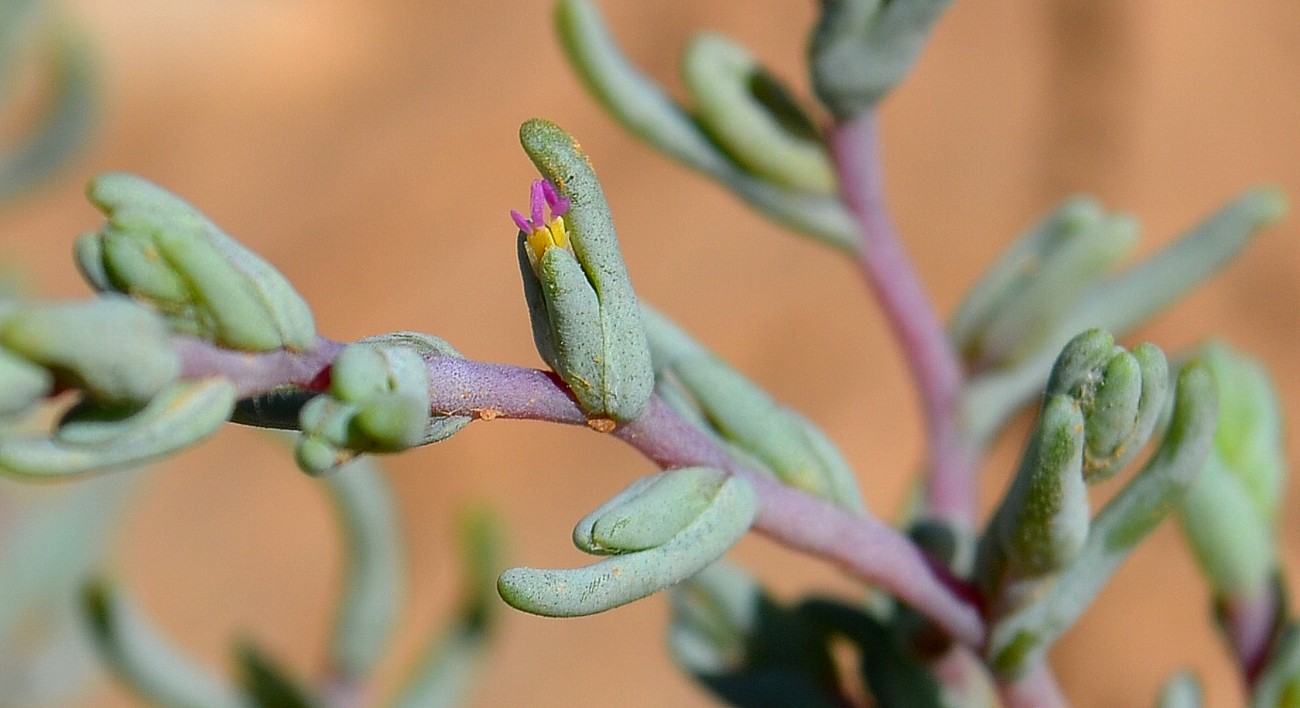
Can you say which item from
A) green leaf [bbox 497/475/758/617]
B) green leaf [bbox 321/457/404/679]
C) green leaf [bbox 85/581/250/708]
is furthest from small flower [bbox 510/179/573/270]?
green leaf [bbox 85/581/250/708]

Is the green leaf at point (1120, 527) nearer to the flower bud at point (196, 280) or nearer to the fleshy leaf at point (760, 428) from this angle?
the fleshy leaf at point (760, 428)

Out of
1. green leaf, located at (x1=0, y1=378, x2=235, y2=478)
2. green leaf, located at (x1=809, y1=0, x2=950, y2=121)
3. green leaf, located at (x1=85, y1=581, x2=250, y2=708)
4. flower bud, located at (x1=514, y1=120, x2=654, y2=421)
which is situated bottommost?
green leaf, located at (x1=85, y1=581, x2=250, y2=708)

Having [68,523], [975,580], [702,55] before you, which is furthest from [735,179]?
[68,523]

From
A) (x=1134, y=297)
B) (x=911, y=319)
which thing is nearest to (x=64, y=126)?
(x=911, y=319)

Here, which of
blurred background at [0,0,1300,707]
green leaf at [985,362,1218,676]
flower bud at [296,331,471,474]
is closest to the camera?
flower bud at [296,331,471,474]

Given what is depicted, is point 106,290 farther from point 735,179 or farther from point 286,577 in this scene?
point 286,577

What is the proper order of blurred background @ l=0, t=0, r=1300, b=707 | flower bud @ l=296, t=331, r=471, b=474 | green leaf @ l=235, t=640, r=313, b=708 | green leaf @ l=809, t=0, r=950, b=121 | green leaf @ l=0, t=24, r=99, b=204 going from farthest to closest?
blurred background @ l=0, t=0, r=1300, b=707 < green leaf @ l=0, t=24, r=99, b=204 < green leaf @ l=235, t=640, r=313, b=708 < green leaf @ l=809, t=0, r=950, b=121 < flower bud @ l=296, t=331, r=471, b=474

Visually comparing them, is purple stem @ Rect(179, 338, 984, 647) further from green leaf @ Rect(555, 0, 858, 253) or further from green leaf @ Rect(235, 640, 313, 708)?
green leaf @ Rect(235, 640, 313, 708)
